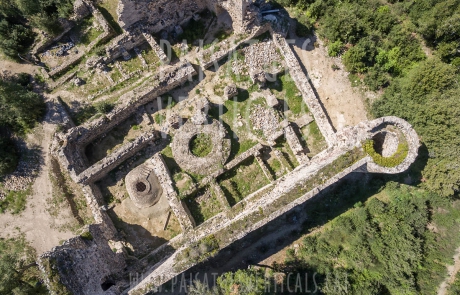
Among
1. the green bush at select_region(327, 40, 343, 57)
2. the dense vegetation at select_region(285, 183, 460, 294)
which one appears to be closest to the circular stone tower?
the dense vegetation at select_region(285, 183, 460, 294)

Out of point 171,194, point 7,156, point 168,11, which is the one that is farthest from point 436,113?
point 7,156

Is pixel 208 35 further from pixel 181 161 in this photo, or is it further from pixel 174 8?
pixel 181 161

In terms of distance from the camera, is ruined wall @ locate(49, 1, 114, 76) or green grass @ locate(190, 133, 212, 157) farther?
ruined wall @ locate(49, 1, 114, 76)

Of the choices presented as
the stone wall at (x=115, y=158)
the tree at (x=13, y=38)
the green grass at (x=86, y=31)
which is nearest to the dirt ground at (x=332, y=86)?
the stone wall at (x=115, y=158)

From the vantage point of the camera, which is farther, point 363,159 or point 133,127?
point 133,127

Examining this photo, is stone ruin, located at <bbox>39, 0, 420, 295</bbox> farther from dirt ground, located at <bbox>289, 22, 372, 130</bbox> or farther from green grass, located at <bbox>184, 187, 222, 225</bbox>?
dirt ground, located at <bbox>289, 22, 372, 130</bbox>

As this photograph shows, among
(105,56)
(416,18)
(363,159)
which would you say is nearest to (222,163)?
(363,159)
